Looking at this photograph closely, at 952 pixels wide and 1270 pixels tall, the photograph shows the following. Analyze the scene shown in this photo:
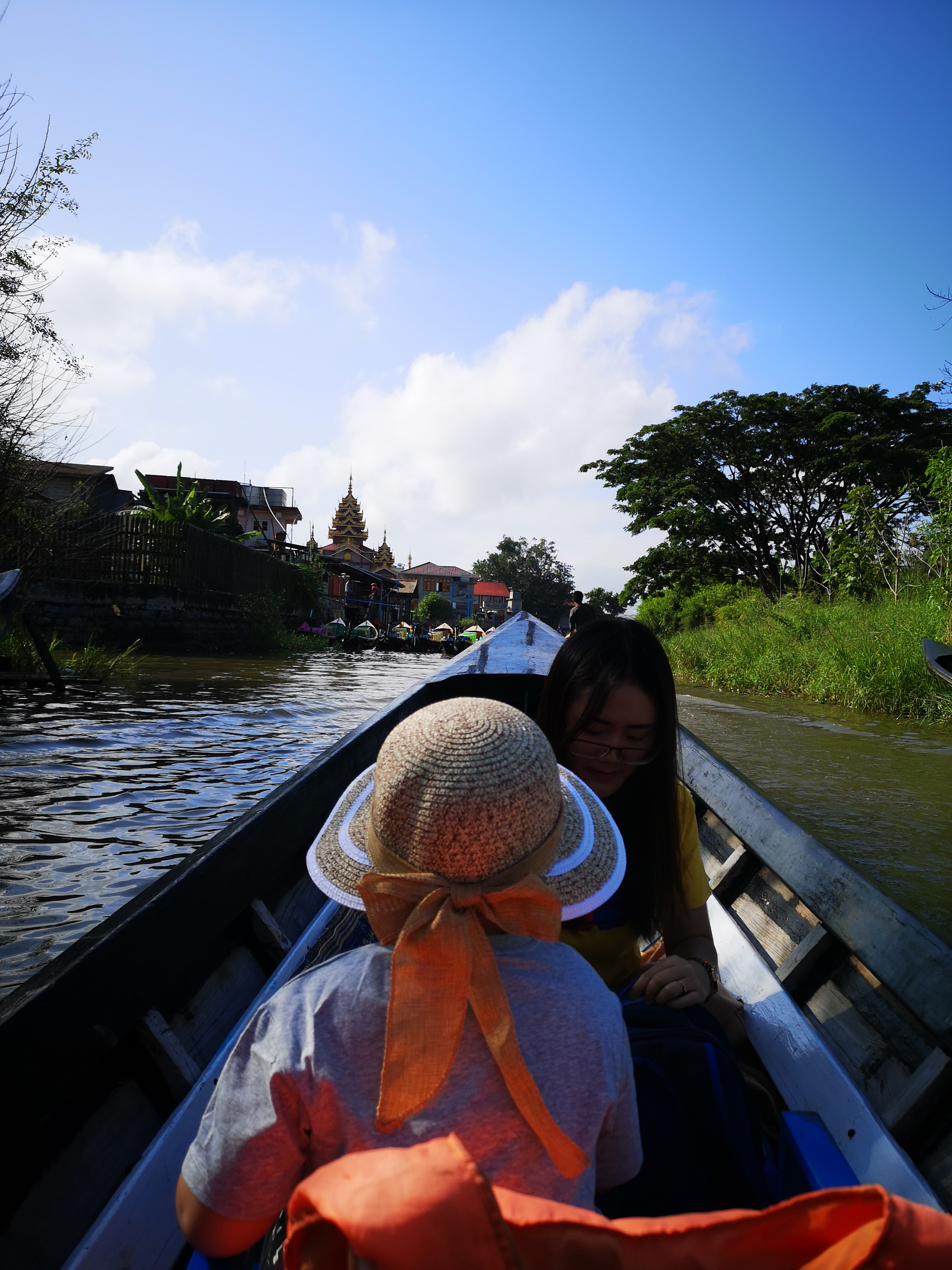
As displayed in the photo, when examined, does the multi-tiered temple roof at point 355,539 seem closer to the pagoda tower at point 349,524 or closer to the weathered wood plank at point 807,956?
the pagoda tower at point 349,524

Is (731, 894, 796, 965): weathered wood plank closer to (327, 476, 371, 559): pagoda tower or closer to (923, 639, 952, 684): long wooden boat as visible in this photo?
(923, 639, 952, 684): long wooden boat

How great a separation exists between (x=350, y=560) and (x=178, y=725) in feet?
201

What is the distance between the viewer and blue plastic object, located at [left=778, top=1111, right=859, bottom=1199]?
113 centimetres

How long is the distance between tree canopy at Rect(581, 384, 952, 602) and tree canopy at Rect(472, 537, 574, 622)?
4859 cm

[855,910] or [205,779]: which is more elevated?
[855,910]

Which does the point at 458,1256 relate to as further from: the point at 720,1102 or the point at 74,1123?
the point at 74,1123

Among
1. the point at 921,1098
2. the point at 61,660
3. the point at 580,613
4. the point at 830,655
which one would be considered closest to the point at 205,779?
the point at 921,1098

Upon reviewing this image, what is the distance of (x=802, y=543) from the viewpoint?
71.8 feet

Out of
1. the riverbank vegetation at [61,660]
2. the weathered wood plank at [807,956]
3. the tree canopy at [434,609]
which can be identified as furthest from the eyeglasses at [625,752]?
the tree canopy at [434,609]

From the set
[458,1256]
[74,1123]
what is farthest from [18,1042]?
[458,1256]

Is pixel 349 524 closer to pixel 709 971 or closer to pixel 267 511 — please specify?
pixel 267 511

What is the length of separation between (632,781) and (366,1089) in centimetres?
114

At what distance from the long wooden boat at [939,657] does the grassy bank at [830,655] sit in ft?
7.57

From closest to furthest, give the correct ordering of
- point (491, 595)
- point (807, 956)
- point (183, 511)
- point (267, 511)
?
point (807, 956) → point (183, 511) → point (267, 511) → point (491, 595)
